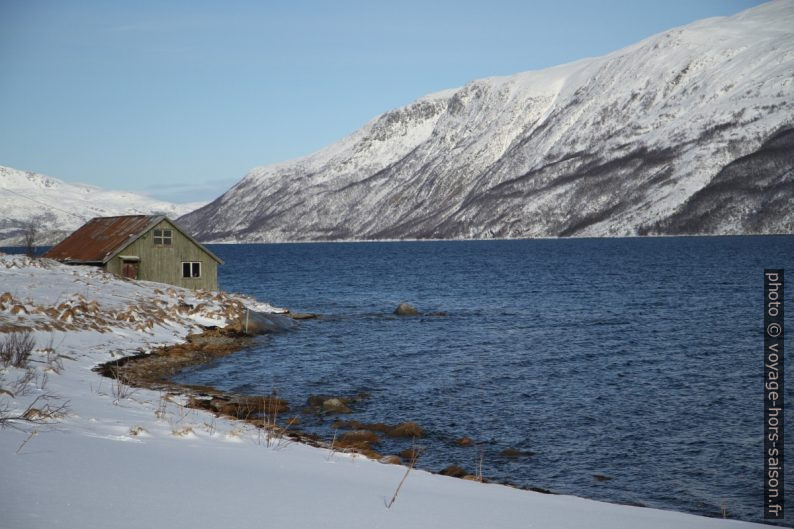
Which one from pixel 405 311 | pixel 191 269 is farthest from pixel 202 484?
pixel 191 269

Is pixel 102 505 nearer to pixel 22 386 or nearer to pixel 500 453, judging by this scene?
pixel 22 386

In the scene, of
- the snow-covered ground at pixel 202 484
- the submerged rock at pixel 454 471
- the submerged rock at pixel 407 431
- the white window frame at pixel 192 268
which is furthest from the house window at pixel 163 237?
the submerged rock at pixel 454 471

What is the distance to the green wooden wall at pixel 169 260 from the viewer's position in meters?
51.6

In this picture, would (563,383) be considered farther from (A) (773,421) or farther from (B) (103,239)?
(B) (103,239)

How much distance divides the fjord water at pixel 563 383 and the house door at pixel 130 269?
47.4ft

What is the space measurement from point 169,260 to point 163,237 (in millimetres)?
1791

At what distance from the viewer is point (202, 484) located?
877 cm

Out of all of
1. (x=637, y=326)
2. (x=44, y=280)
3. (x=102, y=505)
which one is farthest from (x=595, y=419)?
(x=44, y=280)

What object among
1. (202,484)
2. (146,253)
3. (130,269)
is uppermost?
(146,253)

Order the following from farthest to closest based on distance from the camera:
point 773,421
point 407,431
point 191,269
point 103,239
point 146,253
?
point 191,269 → point 103,239 → point 146,253 → point 773,421 → point 407,431

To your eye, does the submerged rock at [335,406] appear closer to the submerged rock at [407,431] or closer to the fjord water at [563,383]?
the fjord water at [563,383]

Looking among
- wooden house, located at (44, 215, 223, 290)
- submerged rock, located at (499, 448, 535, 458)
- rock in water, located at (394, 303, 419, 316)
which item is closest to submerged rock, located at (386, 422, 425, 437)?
submerged rock, located at (499, 448, 535, 458)

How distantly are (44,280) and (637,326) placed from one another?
36.0 m

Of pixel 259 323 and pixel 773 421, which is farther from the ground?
pixel 259 323
